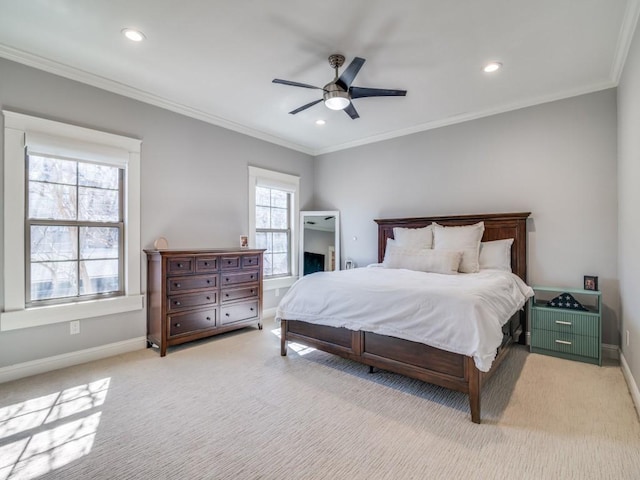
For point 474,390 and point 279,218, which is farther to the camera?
point 279,218

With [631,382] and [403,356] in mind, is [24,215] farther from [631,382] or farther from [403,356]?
[631,382]

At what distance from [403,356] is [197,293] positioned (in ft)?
7.84

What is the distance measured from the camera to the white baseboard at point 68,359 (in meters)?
2.75

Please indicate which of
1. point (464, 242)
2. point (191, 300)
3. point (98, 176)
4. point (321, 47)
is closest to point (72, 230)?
point (98, 176)

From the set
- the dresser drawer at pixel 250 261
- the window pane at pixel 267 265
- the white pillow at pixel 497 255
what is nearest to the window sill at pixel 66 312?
the dresser drawer at pixel 250 261

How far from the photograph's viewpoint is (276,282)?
16.7 ft

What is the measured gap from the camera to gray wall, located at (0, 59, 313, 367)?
9.34ft

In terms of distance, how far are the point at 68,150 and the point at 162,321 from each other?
190 cm

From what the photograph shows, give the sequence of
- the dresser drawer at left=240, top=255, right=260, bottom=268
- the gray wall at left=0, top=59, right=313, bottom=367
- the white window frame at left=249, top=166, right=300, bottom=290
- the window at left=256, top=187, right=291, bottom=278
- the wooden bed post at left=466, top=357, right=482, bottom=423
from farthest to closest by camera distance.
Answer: the window at left=256, top=187, right=291, bottom=278 → the white window frame at left=249, top=166, right=300, bottom=290 → the dresser drawer at left=240, top=255, right=260, bottom=268 → the gray wall at left=0, top=59, right=313, bottom=367 → the wooden bed post at left=466, top=357, right=482, bottom=423

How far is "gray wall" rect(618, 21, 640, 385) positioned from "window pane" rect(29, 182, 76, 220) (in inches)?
192

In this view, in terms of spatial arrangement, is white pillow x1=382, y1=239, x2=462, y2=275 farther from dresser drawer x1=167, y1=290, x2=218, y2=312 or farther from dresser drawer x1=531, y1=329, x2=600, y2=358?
dresser drawer x1=167, y1=290, x2=218, y2=312

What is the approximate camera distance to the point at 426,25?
239 cm

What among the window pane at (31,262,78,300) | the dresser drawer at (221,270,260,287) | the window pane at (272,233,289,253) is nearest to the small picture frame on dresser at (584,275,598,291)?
the dresser drawer at (221,270,260,287)

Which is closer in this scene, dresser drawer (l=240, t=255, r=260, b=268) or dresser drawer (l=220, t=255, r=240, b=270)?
dresser drawer (l=220, t=255, r=240, b=270)
